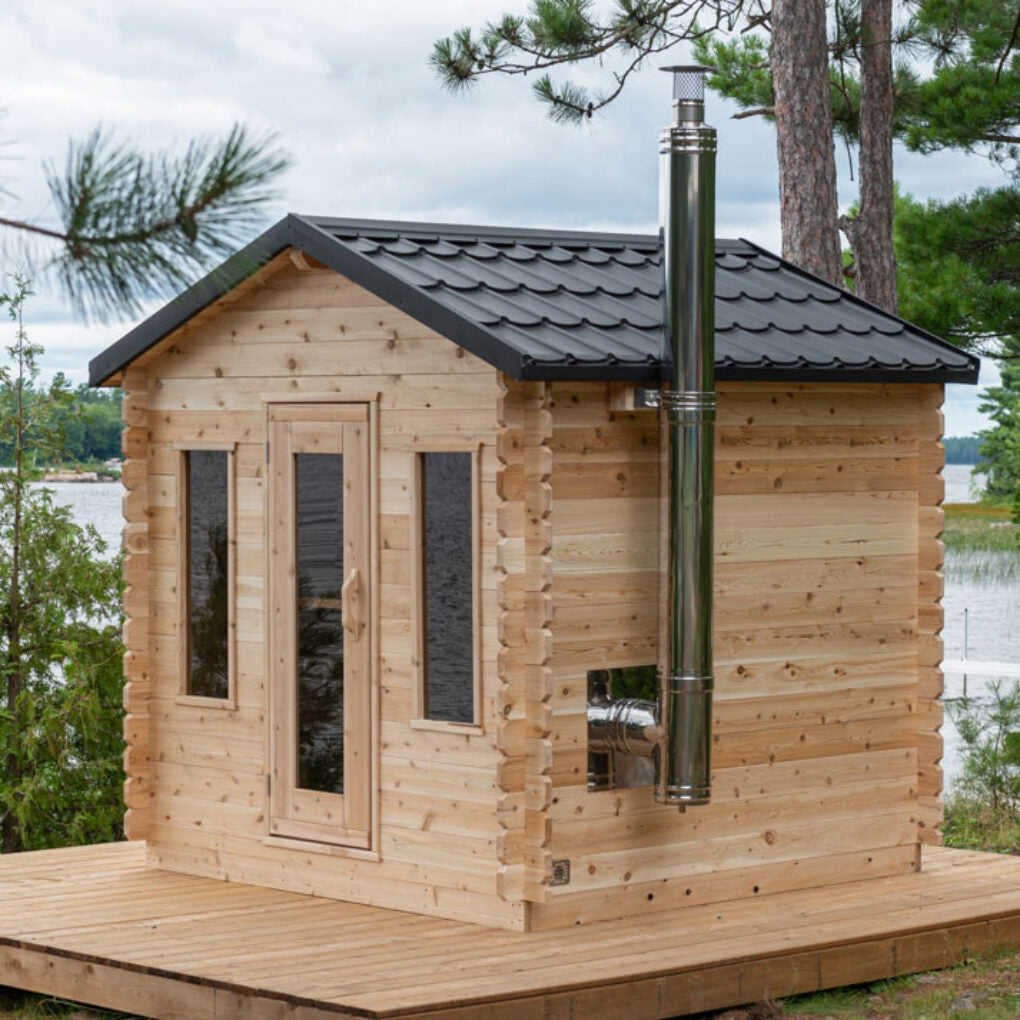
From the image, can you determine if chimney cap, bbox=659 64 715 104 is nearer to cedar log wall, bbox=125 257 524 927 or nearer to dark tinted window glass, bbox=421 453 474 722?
cedar log wall, bbox=125 257 524 927

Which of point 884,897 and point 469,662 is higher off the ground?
point 469,662

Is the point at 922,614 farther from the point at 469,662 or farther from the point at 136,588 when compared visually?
the point at 136,588

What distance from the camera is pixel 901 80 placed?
12914 mm

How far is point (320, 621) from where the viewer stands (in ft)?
24.7

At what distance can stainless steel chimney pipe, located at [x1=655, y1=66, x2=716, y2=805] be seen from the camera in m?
6.93

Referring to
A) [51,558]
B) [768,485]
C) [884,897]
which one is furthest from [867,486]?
[51,558]

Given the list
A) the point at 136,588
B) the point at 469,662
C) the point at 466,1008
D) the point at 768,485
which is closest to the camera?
the point at 466,1008

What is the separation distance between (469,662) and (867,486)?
6.30 feet

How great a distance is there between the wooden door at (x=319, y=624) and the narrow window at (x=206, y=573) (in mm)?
351

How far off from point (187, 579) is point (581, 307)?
2.12m

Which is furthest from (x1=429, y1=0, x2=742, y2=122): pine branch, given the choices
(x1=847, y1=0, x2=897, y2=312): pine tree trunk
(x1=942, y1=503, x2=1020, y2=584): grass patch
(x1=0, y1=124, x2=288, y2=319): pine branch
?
(x1=942, y1=503, x2=1020, y2=584): grass patch

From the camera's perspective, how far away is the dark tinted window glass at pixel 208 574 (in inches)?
313

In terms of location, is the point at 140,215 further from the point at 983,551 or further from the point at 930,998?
the point at 983,551

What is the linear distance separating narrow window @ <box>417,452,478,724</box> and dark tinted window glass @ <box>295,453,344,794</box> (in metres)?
0.43
